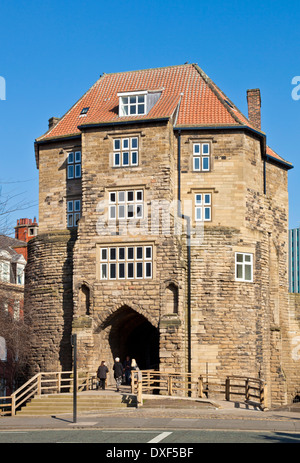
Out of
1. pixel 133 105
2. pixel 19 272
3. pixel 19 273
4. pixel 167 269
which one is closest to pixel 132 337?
pixel 167 269

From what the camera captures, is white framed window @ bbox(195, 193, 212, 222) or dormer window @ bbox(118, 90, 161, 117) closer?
white framed window @ bbox(195, 193, 212, 222)

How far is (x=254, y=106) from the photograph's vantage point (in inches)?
1784

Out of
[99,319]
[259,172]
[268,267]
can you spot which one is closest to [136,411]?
[99,319]

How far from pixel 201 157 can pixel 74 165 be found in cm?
695

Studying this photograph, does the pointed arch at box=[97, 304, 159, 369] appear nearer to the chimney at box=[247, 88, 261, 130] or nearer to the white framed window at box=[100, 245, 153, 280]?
the white framed window at box=[100, 245, 153, 280]

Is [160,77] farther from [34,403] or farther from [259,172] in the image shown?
[34,403]

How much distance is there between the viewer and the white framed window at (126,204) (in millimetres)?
37656

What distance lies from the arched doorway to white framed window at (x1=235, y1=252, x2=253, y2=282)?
4888mm

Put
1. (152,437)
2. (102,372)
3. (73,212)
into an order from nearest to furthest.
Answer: (152,437), (102,372), (73,212)

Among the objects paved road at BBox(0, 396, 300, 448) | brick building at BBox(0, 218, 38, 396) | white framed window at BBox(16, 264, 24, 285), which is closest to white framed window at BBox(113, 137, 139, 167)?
brick building at BBox(0, 218, 38, 396)

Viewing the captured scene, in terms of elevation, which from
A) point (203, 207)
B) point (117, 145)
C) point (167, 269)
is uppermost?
point (117, 145)

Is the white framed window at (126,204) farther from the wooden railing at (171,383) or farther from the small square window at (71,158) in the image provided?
the wooden railing at (171,383)

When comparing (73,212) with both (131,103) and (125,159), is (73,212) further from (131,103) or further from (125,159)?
(131,103)

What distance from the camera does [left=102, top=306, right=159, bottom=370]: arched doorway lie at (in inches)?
1501
